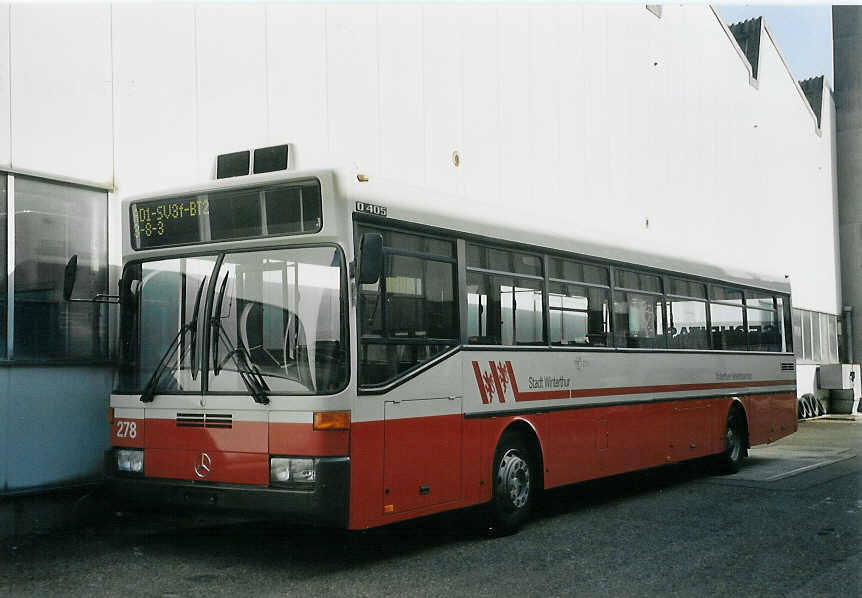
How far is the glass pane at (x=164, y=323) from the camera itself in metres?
7.54

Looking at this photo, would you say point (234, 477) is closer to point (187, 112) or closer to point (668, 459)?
point (187, 112)

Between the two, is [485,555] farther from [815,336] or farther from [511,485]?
[815,336]

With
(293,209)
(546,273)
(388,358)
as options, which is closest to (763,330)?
(546,273)

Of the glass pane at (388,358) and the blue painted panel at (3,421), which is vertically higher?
the glass pane at (388,358)

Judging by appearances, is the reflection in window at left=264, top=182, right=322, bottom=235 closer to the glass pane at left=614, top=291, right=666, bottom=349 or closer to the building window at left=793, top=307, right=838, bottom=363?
the glass pane at left=614, top=291, right=666, bottom=349

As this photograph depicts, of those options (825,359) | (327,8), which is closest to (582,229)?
(327,8)

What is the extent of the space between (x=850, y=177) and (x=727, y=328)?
86.5 feet

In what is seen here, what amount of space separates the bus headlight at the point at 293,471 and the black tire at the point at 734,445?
853 centimetres

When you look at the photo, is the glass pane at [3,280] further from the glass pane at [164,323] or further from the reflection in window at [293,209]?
the reflection in window at [293,209]

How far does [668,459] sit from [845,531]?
10.8ft

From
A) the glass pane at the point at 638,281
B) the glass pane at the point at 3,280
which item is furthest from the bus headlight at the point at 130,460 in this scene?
the glass pane at the point at 638,281

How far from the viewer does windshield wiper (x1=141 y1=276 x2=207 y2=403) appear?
24.6ft

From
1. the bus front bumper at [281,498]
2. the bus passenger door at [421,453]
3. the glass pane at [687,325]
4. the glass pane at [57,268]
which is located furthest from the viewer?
the glass pane at [687,325]

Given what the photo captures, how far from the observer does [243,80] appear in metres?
11.3
